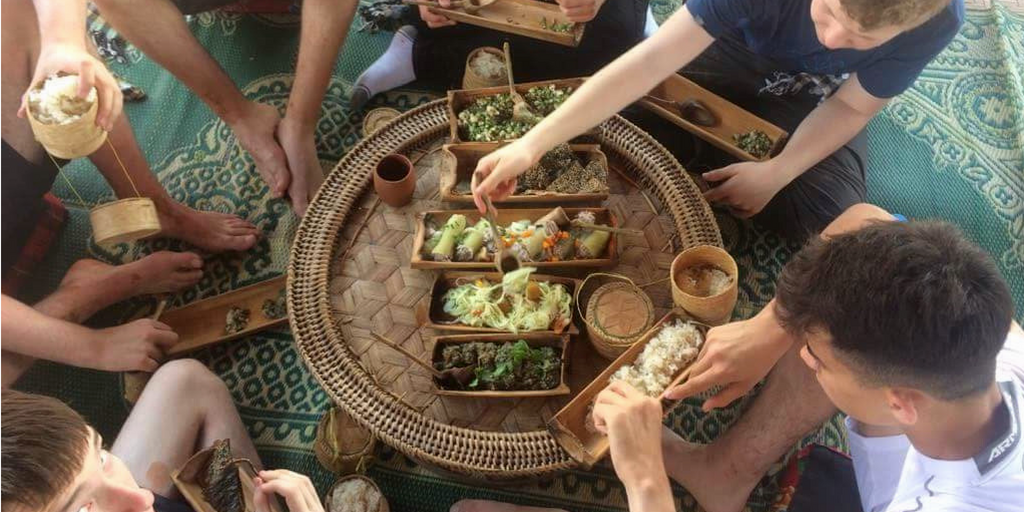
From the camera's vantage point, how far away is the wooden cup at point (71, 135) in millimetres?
1763

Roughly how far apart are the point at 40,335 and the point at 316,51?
1396mm

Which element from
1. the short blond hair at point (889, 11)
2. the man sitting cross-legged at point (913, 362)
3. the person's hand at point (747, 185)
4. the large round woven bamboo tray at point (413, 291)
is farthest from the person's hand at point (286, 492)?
the short blond hair at point (889, 11)

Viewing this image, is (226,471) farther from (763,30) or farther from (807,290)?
(763,30)

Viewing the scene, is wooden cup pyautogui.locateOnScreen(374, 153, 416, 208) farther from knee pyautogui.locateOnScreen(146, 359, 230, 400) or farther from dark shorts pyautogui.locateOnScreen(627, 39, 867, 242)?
dark shorts pyautogui.locateOnScreen(627, 39, 867, 242)

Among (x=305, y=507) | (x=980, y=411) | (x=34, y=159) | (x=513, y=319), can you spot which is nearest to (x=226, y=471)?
(x=305, y=507)

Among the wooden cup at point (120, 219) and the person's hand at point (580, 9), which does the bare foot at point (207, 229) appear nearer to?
the wooden cup at point (120, 219)

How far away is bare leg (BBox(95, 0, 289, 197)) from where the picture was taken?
245 cm

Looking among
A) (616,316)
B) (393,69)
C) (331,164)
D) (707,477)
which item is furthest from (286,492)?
(393,69)

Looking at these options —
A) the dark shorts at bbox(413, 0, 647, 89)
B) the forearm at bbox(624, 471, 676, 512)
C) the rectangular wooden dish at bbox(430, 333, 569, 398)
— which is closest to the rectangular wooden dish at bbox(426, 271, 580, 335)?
the rectangular wooden dish at bbox(430, 333, 569, 398)

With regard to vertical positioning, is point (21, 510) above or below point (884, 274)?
below

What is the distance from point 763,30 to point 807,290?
Answer: 4.46 ft

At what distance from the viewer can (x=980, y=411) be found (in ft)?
4.26

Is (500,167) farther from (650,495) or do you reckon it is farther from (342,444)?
(342,444)

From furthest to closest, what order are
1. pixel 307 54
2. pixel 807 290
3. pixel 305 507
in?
pixel 307 54
pixel 305 507
pixel 807 290
